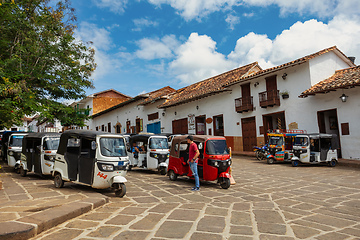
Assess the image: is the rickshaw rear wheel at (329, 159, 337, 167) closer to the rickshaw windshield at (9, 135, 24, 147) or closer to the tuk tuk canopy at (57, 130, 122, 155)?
the tuk tuk canopy at (57, 130, 122, 155)

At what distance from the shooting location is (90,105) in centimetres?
4175

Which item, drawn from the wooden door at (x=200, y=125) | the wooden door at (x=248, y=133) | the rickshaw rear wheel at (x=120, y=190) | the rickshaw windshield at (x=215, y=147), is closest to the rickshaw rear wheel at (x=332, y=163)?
the wooden door at (x=248, y=133)

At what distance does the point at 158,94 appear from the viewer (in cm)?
2989

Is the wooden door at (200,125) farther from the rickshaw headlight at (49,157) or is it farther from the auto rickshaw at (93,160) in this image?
the auto rickshaw at (93,160)

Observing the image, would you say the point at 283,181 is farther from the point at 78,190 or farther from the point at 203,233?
the point at 78,190

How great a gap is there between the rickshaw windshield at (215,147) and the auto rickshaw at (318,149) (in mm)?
6247

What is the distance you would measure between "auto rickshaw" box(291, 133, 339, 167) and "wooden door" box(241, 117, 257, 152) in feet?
20.9

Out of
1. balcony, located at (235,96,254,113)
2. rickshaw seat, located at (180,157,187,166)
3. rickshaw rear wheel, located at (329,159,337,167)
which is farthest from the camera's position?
balcony, located at (235,96,254,113)

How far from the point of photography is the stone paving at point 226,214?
14.1 ft

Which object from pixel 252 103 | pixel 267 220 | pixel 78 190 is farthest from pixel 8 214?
pixel 252 103

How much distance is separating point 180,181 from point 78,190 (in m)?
3.68

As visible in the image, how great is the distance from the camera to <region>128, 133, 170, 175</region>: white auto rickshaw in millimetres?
11711

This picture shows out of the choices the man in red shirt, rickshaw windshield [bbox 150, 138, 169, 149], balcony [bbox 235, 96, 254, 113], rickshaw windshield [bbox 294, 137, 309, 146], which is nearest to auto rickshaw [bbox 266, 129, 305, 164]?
rickshaw windshield [bbox 294, 137, 309, 146]

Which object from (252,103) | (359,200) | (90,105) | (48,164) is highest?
(90,105)
